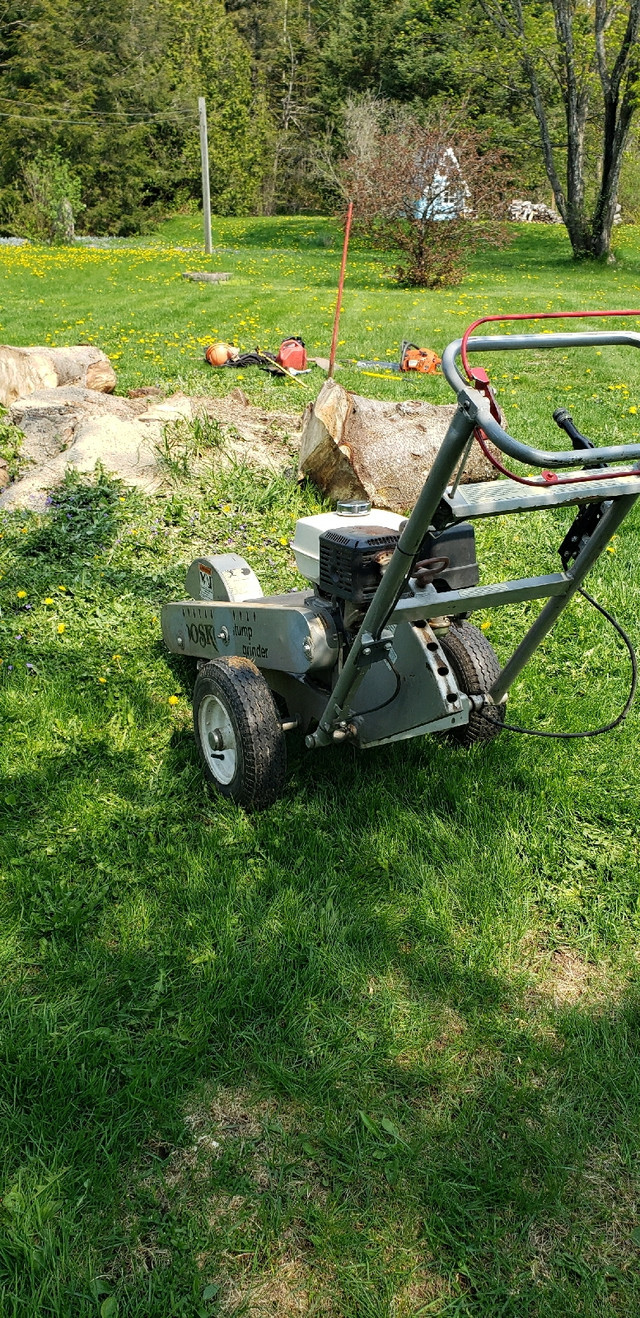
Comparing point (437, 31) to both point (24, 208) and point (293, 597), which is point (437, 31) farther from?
point (293, 597)

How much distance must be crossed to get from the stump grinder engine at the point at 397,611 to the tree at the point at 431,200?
14374 millimetres

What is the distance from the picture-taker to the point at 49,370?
8.26m

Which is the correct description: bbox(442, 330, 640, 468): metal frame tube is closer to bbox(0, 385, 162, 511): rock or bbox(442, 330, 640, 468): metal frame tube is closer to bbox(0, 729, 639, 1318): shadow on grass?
bbox(0, 729, 639, 1318): shadow on grass

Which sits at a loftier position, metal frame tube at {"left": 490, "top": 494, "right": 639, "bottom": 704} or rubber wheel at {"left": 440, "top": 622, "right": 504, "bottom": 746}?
metal frame tube at {"left": 490, "top": 494, "right": 639, "bottom": 704}

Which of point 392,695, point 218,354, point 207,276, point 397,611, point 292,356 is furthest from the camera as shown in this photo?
point 207,276

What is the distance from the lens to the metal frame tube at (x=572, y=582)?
7.52 feet

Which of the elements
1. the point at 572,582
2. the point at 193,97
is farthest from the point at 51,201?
the point at 572,582

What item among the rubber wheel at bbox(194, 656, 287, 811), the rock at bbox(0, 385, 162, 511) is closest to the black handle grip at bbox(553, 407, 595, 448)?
the rubber wheel at bbox(194, 656, 287, 811)

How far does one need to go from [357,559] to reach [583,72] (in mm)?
22222

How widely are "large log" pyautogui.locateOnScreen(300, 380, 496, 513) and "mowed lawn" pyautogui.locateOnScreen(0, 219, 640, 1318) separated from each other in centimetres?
139

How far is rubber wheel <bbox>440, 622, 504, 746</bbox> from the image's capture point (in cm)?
320

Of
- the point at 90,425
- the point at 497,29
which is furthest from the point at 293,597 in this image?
the point at 497,29

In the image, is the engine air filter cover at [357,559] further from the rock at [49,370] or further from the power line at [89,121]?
the power line at [89,121]

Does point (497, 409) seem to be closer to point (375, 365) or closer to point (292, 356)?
point (292, 356)
